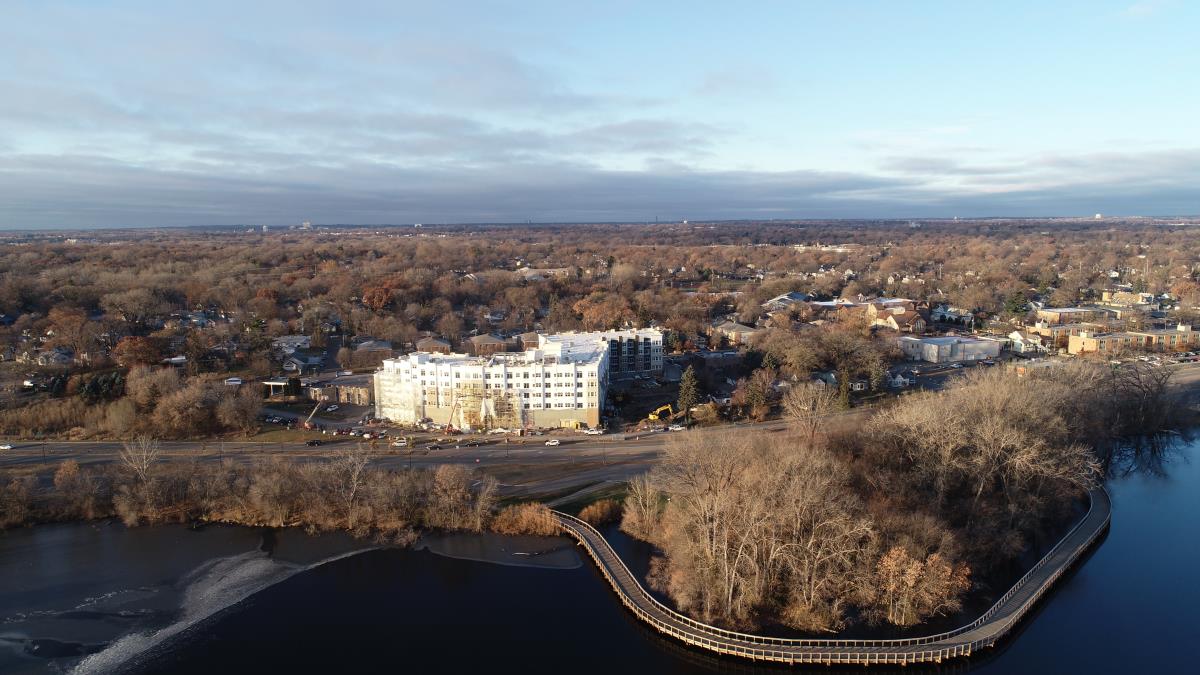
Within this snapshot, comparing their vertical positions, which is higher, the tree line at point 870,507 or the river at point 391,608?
the tree line at point 870,507

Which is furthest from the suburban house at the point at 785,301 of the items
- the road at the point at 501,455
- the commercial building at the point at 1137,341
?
the road at the point at 501,455

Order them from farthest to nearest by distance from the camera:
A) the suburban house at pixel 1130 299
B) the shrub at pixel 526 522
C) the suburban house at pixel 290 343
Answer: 1. the suburban house at pixel 1130 299
2. the suburban house at pixel 290 343
3. the shrub at pixel 526 522

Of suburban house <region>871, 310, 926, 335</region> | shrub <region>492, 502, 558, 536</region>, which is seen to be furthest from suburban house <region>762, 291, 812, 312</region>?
shrub <region>492, 502, 558, 536</region>

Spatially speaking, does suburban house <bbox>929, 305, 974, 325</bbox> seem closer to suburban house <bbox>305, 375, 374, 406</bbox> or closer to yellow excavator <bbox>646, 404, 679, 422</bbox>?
yellow excavator <bbox>646, 404, 679, 422</bbox>

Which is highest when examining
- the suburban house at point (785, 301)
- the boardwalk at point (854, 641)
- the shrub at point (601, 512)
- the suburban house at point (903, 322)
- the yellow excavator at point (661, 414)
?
the suburban house at point (785, 301)

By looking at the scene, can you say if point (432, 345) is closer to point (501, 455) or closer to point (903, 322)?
point (501, 455)

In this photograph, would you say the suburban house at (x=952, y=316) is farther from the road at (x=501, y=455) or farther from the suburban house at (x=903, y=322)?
the road at (x=501, y=455)
